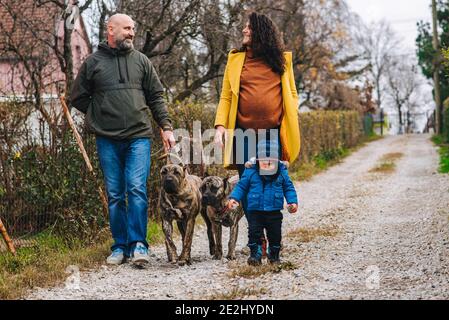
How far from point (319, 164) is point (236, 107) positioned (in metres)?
15.7

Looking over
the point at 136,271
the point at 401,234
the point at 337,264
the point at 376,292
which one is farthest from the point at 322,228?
the point at 376,292

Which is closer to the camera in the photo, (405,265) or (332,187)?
(405,265)

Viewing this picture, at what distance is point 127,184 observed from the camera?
731 centimetres

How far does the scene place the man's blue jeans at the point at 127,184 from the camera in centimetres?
725

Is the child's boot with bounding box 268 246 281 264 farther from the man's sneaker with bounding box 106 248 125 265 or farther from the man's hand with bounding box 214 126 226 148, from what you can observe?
the man's sneaker with bounding box 106 248 125 265

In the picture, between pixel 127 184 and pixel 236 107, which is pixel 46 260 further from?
pixel 236 107

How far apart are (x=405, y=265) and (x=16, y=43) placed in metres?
8.61

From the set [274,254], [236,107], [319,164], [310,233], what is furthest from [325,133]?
[274,254]

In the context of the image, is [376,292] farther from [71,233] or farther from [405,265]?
[71,233]

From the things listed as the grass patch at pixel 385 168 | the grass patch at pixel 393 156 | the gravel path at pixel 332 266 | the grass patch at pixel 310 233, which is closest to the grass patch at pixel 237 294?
the gravel path at pixel 332 266

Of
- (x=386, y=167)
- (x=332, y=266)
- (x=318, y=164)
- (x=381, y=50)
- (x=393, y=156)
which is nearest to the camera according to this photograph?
(x=332, y=266)

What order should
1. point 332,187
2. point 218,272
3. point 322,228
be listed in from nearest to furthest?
point 218,272
point 322,228
point 332,187

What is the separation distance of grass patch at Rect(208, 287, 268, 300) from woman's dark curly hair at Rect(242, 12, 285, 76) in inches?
93.3

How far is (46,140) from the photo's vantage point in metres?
8.96
